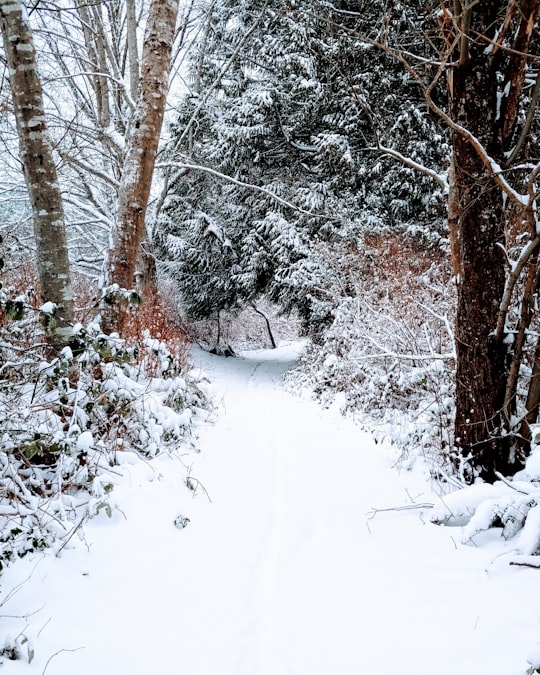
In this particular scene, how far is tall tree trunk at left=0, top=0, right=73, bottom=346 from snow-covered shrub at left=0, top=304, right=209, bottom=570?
38cm

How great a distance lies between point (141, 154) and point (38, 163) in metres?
0.93

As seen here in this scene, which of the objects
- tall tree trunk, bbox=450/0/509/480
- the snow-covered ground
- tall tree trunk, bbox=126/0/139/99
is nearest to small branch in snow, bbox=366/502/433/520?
the snow-covered ground

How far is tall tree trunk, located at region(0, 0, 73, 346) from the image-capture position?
9.32 ft

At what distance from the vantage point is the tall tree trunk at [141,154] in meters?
3.66

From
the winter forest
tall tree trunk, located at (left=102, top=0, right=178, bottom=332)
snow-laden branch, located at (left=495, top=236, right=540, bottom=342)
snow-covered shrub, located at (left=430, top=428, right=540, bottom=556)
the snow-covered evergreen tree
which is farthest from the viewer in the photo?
the snow-covered evergreen tree

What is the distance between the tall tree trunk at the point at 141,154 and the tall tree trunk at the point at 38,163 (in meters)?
0.55

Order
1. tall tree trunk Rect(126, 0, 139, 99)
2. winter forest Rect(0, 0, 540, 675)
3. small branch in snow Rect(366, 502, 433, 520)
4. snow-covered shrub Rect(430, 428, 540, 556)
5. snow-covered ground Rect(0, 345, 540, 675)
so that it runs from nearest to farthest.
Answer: snow-covered ground Rect(0, 345, 540, 675) → winter forest Rect(0, 0, 540, 675) → snow-covered shrub Rect(430, 428, 540, 556) → small branch in snow Rect(366, 502, 433, 520) → tall tree trunk Rect(126, 0, 139, 99)

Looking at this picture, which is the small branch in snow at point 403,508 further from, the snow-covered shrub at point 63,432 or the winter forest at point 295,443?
the snow-covered shrub at point 63,432

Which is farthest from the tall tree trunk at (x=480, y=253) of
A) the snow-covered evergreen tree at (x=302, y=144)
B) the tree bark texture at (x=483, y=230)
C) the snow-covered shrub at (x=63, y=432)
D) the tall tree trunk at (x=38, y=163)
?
the snow-covered evergreen tree at (x=302, y=144)

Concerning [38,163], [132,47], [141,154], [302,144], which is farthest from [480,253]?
[132,47]

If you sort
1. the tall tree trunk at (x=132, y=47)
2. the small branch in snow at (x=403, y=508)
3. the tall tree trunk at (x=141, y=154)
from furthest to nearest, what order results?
A: the tall tree trunk at (x=132, y=47) < the tall tree trunk at (x=141, y=154) < the small branch in snow at (x=403, y=508)

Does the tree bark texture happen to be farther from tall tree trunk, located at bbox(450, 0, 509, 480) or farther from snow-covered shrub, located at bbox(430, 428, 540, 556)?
snow-covered shrub, located at bbox(430, 428, 540, 556)

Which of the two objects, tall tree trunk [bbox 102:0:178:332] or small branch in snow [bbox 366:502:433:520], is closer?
small branch in snow [bbox 366:502:433:520]

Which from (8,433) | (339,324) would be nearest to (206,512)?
(8,433)
